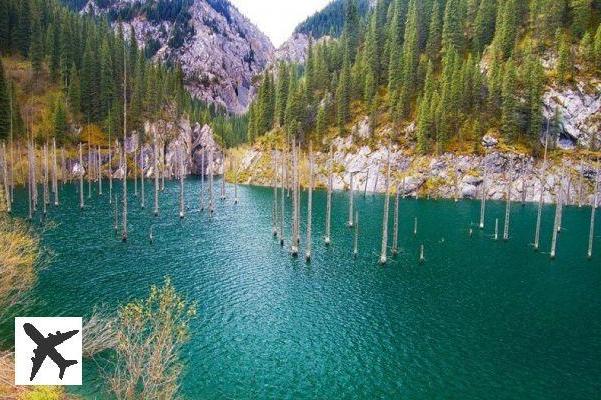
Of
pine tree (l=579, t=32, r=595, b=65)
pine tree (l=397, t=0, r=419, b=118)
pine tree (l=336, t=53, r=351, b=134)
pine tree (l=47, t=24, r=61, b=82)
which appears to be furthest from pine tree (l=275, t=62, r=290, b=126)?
pine tree (l=579, t=32, r=595, b=65)

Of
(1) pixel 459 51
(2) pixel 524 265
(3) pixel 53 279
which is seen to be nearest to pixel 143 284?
(3) pixel 53 279

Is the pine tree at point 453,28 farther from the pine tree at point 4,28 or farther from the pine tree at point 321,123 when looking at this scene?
the pine tree at point 4,28

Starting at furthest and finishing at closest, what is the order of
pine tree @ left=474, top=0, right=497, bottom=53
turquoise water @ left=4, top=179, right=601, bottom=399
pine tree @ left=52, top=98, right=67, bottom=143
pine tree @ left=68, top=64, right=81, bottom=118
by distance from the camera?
pine tree @ left=68, top=64, right=81, bottom=118, pine tree @ left=474, top=0, right=497, bottom=53, pine tree @ left=52, top=98, right=67, bottom=143, turquoise water @ left=4, top=179, right=601, bottom=399

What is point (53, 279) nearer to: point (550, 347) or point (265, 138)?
point (550, 347)

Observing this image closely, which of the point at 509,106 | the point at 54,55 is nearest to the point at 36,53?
the point at 54,55

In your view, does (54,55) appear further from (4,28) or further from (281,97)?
(281,97)

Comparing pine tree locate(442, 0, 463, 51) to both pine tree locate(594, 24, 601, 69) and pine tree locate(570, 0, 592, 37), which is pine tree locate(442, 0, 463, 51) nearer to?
pine tree locate(570, 0, 592, 37)
